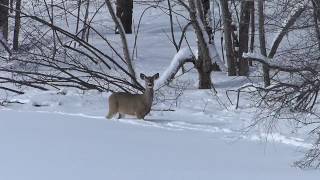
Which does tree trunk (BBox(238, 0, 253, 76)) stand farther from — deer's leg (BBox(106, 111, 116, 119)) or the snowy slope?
the snowy slope

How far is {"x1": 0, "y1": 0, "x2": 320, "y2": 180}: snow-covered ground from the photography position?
7.42m

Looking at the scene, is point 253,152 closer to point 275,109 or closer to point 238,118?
point 275,109

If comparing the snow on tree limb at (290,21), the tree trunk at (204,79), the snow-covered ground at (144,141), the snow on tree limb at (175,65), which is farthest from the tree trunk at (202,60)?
the snow on tree limb at (290,21)

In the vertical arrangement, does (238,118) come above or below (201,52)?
below

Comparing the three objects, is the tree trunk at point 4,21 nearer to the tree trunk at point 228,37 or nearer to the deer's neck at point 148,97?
the tree trunk at point 228,37

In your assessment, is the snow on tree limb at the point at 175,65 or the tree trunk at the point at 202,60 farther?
the tree trunk at the point at 202,60

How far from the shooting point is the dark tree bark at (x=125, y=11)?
24742mm

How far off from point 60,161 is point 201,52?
31.8 ft

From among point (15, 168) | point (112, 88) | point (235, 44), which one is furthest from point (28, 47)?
point (15, 168)

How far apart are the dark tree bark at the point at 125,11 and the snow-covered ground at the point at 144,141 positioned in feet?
28.7

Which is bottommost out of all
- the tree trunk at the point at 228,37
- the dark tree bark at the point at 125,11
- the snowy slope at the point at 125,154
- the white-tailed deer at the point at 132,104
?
the snowy slope at the point at 125,154

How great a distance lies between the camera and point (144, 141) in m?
9.76

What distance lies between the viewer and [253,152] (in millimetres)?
9578

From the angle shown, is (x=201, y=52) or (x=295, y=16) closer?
(x=295, y=16)
